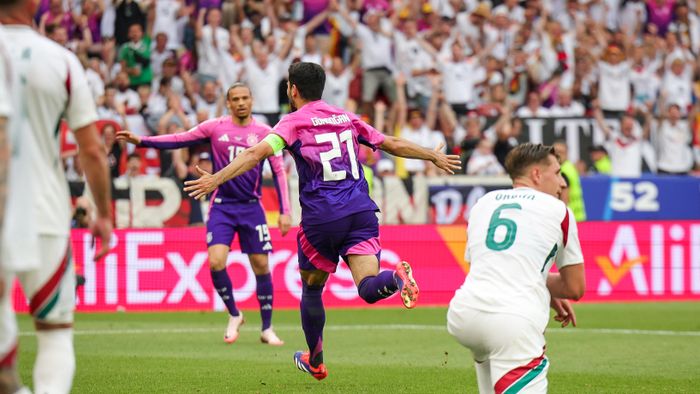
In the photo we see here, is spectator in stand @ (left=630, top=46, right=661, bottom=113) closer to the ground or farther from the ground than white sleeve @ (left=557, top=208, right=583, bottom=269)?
farther from the ground

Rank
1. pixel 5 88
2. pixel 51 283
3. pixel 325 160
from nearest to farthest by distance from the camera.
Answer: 1. pixel 5 88
2. pixel 51 283
3. pixel 325 160

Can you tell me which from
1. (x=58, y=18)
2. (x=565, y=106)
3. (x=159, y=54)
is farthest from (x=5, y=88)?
(x=565, y=106)

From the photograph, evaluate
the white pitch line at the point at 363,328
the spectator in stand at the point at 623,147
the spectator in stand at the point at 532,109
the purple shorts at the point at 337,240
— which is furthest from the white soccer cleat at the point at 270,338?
the spectator in stand at the point at 623,147

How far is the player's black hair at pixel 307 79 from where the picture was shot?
9.69 metres

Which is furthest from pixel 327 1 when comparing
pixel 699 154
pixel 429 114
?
pixel 699 154

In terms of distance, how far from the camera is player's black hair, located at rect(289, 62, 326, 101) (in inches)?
381

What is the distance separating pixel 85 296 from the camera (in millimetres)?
18109

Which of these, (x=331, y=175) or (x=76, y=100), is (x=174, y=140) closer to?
(x=331, y=175)

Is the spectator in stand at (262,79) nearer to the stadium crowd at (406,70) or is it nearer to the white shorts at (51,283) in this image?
the stadium crowd at (406,70)

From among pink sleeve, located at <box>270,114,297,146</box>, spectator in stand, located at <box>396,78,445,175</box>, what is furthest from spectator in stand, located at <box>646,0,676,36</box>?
pink sleeve, located at <box>270,114,297,146</box>

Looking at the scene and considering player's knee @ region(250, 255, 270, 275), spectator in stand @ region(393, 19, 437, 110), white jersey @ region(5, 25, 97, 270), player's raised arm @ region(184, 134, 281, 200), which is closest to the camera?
white jersey @ region(5, 25, 97, 270)

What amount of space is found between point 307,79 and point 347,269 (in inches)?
345

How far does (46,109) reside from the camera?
6.10 m

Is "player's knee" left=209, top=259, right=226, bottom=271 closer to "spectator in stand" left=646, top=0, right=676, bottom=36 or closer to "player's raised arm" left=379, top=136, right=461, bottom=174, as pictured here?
"player's raised arm" left=379, top=136, right=461, bottom=174
